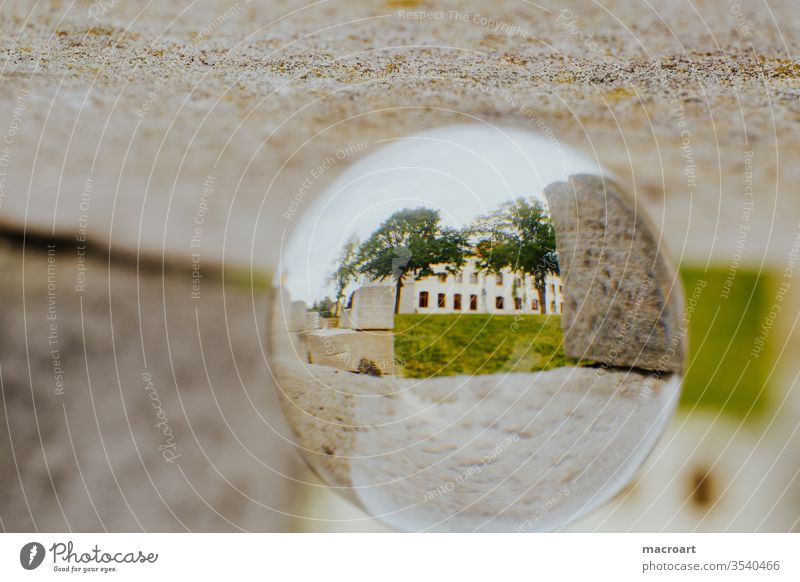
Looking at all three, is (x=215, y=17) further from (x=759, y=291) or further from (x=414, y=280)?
(x=759, y=291)

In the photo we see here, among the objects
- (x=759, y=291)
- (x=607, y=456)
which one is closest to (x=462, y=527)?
(x=607, y=456)

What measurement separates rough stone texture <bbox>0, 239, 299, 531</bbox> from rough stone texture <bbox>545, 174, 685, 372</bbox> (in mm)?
278

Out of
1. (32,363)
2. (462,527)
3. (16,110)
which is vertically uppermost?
(16,110)

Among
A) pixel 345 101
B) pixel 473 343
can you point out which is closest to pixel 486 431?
pixel 473 343

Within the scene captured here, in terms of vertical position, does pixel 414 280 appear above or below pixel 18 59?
below

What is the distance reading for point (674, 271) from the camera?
0.39 metres

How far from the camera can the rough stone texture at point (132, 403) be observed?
0.51 m

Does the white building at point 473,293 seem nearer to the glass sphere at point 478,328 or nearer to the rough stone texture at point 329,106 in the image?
the glass sphere at point 478,328

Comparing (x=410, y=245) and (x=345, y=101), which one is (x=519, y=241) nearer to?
(x=410, y=245)

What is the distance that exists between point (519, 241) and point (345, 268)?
11 cm

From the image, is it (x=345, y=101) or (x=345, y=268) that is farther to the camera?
(x=345, y=101)

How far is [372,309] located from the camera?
34 centimetres

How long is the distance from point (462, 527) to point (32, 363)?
0.41 meters

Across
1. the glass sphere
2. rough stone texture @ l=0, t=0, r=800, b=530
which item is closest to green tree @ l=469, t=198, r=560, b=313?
Answer: the glass sphere
